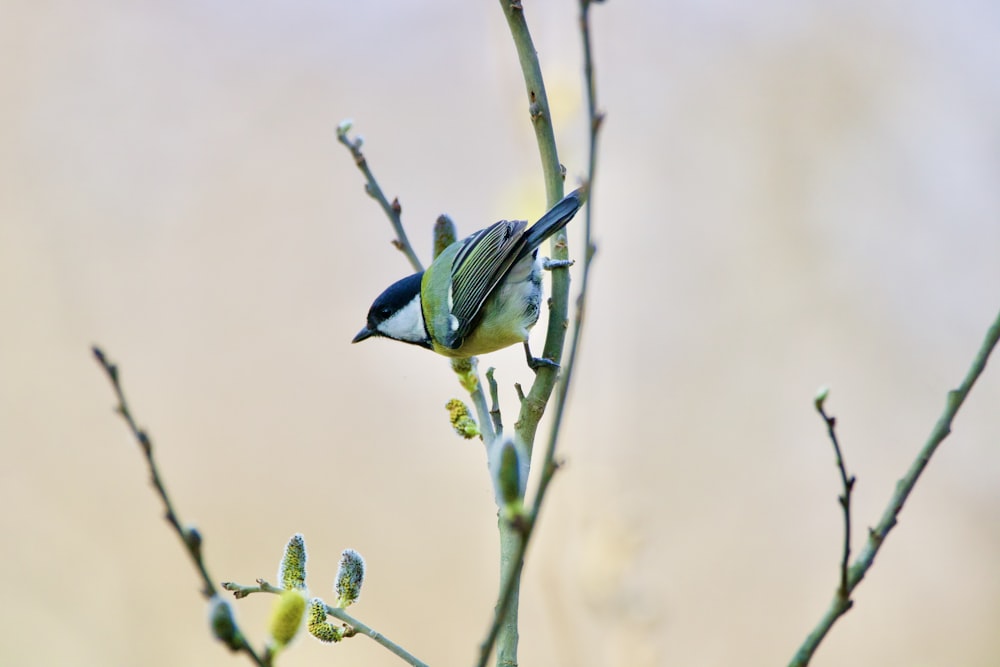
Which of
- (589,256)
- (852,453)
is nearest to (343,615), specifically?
(589,256)

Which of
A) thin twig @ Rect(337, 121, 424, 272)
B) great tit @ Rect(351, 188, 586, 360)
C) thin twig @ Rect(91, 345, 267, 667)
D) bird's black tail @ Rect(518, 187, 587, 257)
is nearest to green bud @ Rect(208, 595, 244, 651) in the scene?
thin twig @ Rect(91, 345, 267, 667)

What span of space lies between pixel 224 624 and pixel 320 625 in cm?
29

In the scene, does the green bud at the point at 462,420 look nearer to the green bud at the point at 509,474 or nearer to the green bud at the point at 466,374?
the green bud at the point at 466,374

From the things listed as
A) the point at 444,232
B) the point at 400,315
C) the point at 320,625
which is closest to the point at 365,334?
the point at 400,315

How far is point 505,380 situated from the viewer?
6.88 feet

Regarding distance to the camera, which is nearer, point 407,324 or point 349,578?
point 349,578

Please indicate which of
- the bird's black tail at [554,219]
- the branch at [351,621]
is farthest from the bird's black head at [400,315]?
the branch at [351,621]

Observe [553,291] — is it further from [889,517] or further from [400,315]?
[400,315]

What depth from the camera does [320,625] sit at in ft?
2.29

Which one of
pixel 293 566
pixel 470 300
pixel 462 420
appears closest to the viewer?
pixel 293 566

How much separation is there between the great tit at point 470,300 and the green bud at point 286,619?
105 cm

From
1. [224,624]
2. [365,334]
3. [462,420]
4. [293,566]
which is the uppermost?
[365,334]

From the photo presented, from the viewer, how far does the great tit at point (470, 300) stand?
5.05 ft

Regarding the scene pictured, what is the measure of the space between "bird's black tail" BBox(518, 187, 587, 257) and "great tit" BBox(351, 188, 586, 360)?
0.03m
